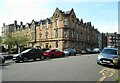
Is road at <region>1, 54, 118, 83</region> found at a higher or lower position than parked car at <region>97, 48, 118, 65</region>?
lower

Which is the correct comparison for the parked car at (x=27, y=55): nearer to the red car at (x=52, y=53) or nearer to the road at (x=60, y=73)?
the red car at (x=52, y=53)

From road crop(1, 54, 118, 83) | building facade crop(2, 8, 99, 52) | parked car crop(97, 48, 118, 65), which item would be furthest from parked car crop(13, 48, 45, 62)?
building facade crop(2, 8, 99, 52)

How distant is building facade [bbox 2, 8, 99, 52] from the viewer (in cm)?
6612

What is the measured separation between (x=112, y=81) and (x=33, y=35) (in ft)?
223

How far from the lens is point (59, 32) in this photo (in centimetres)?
6662

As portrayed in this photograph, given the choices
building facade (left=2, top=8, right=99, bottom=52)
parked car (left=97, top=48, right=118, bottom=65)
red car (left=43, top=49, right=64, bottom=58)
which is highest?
building facade (left=2, top=8, right=99, bottom=52)

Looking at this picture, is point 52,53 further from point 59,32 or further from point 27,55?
point 59,32

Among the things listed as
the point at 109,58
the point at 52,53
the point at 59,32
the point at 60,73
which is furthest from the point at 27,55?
the point at 59,32

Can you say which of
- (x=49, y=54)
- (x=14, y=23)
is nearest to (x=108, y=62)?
(x=49, y=54)

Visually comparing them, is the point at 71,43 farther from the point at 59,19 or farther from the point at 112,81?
the point at 112,81

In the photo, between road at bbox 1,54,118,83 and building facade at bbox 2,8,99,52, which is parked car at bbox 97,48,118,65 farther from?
building facade at bbox 2,8,99,52

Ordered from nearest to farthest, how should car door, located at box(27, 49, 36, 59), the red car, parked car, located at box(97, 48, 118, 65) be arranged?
parked car, located at box(97, 48, 118, 65) → car door, located at box(27, 49, 36, 59) → the red car

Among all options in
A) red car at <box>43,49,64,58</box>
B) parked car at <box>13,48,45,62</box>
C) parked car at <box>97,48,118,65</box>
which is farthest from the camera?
red car at <box>43,49,64,58</box>

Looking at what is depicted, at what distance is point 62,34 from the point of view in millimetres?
65375
